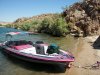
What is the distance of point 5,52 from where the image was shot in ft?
81.5

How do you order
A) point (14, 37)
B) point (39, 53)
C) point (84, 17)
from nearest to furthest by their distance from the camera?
point (39, 53) < point (14, 37) < point (84, 17)

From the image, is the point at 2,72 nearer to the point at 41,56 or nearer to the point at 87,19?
the point at 41,56

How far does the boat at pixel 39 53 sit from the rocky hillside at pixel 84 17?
3118 cm

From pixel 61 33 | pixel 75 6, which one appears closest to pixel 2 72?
pixel 61 33

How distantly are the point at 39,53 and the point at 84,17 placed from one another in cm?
3848

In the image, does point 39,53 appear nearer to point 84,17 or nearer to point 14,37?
point 14,37

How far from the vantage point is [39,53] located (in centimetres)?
2025

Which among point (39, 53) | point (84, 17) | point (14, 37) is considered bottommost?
point (14, 37)

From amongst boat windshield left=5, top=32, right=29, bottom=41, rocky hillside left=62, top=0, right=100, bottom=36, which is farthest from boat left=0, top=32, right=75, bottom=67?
rocky hillside left=62, top=0, right=100, bottom=36

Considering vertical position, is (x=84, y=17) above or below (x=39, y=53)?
above

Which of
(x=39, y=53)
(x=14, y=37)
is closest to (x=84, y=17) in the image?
(x=14, y=37)

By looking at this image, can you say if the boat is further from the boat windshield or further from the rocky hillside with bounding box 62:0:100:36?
the rocky hillside with bounding box 62:0:100:36

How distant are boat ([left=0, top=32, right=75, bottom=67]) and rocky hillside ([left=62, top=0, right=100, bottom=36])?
31.2 meters

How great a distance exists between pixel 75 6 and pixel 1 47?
1712 inches
